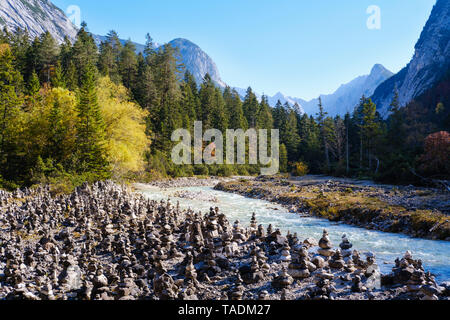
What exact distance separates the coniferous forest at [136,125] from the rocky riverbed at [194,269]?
47.5 feet

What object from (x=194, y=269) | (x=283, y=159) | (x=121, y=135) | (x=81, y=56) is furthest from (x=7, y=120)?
(x=283, y=159)

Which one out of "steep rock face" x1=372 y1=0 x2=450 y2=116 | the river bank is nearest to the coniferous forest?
the river bank

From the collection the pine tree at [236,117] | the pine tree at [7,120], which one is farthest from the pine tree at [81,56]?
the pine tree at [236,117]

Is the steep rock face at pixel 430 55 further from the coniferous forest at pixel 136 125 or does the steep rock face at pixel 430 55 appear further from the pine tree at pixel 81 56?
the pine tree at pixel 81 56

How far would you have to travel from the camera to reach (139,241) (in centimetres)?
1089

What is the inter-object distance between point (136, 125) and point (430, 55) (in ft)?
433

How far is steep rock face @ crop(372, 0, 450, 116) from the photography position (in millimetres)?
102750

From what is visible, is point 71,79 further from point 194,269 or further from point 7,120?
point 194,269

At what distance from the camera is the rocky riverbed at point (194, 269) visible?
6.99 m

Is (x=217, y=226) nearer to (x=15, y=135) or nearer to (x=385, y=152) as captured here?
(x=15, y=135)

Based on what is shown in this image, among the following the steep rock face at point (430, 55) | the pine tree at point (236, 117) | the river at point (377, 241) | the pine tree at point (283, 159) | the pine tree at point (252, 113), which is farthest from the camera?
the steep rock face at point (430, 55)

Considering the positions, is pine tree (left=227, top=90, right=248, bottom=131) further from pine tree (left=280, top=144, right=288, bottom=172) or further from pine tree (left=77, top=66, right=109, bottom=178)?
pine tree (left=77, top=66, right=109, bottom=178)

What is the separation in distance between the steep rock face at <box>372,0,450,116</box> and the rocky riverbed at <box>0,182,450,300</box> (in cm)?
11175
